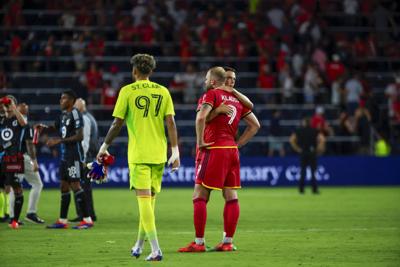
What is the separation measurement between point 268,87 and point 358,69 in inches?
193

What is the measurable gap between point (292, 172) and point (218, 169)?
21798 mm

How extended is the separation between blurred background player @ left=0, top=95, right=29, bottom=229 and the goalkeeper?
5.73m

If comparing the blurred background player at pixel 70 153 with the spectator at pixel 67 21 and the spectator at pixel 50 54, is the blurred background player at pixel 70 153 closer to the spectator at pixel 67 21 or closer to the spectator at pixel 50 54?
the spectator at pixel 50 54

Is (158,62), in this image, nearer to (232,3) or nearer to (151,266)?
(232,3)

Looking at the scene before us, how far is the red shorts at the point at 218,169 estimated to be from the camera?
12984 millimetres

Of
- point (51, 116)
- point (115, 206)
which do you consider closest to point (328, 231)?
point (115, 206)

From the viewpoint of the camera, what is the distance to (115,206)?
23.7 meters

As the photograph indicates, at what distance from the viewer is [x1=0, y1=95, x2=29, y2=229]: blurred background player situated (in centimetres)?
1714

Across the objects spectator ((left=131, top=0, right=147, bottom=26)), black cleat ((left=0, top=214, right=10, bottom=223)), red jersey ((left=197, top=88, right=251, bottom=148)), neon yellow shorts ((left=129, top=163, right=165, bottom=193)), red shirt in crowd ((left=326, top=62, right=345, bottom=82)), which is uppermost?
spectator ((left=131, top=0, right=147, bottom=26))

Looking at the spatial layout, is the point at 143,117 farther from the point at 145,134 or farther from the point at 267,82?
the point at 267,82

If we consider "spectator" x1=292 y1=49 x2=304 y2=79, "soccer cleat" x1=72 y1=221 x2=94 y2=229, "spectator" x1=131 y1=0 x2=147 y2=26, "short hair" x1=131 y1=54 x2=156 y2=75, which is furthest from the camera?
"spectator" x1=131 y1=0 x2=147 y2=26

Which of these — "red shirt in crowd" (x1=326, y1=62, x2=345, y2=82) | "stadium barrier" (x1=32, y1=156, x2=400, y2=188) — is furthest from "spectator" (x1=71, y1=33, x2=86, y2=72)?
"red shirt in crowd" (x1=326, y1=62, x2=345, y2=82)

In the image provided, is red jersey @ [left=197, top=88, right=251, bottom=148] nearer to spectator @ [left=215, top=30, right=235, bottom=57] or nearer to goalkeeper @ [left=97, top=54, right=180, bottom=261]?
goalkeeper @ [left=97, top=54, right=180, bottom=261]

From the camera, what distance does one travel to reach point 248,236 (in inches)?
609
